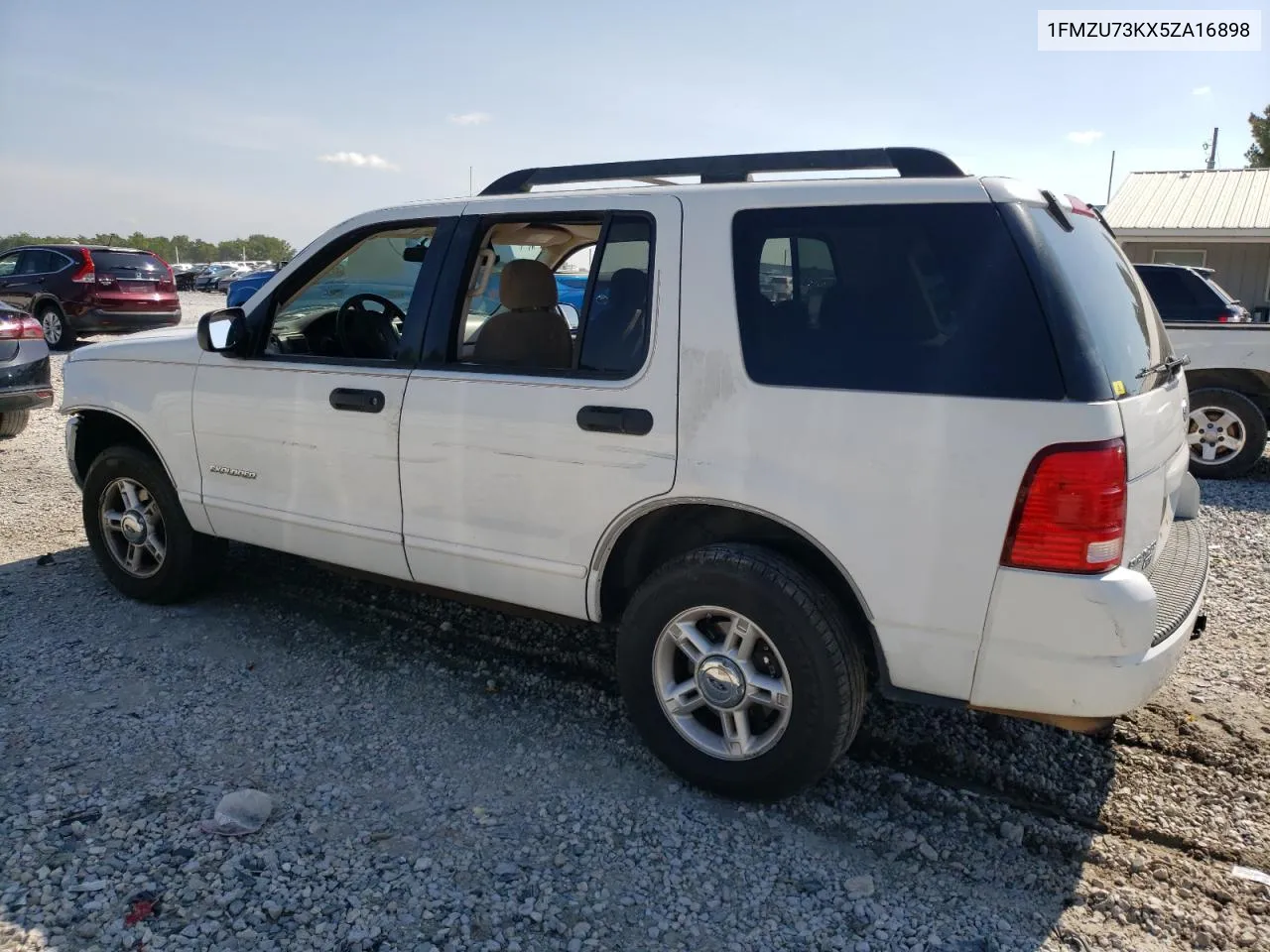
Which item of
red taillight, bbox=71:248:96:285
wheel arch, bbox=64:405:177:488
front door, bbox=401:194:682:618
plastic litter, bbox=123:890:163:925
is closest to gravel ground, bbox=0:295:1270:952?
plastic litter, bbox=123:890:163:925

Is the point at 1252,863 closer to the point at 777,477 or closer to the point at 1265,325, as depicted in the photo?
the point at 777,477

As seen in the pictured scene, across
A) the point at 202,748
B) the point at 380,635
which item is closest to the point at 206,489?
the point at 380,635

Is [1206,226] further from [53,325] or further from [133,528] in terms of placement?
[53,325]

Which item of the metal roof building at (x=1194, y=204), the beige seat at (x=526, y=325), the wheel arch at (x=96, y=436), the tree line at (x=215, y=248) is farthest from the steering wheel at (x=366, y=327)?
the tree line at (x=215, y=248)

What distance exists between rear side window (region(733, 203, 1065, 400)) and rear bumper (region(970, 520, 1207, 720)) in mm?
532

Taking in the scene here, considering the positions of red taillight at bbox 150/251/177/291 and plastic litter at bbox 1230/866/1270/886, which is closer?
plastic litter at bbox 1230/866/1270/886

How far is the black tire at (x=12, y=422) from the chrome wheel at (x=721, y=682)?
7.44 meters

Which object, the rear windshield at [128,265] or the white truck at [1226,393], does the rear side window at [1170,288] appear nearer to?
the white truck at [1226,393]

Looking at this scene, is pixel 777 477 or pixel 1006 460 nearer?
pixel 1006 460

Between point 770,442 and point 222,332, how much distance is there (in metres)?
2.55

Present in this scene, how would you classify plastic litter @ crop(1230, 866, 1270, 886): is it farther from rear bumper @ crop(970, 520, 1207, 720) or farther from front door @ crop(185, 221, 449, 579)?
front door @ crop(185, 221, 449, 579)

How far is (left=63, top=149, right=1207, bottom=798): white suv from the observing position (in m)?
2.59

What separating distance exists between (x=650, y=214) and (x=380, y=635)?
8.00ft

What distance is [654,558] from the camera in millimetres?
3482
